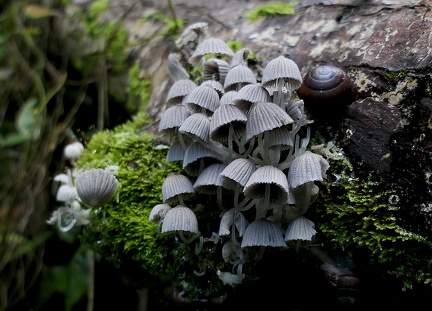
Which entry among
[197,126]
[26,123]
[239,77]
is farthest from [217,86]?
[26,123]

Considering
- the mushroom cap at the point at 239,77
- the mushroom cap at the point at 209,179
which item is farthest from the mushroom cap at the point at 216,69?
the mushroom cap at the point at 209,179

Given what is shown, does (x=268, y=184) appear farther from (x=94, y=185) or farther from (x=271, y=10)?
(x=271, y=10)

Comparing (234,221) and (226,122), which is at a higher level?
(226,122)

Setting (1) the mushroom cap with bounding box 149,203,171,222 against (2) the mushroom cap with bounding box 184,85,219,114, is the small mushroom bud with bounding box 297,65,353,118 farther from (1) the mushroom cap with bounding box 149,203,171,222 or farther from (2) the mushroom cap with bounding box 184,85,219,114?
(1) the mushroom cap with bounding box 149,203,171,222

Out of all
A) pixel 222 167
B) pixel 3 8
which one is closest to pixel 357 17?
Answer: pixel 222 167

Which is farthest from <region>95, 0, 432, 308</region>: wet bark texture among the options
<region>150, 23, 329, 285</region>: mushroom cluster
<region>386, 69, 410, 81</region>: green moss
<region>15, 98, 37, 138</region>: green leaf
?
<region>15, 98, 37, 138</region>: green leaf

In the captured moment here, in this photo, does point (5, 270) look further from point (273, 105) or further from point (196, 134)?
point (273, 105)
